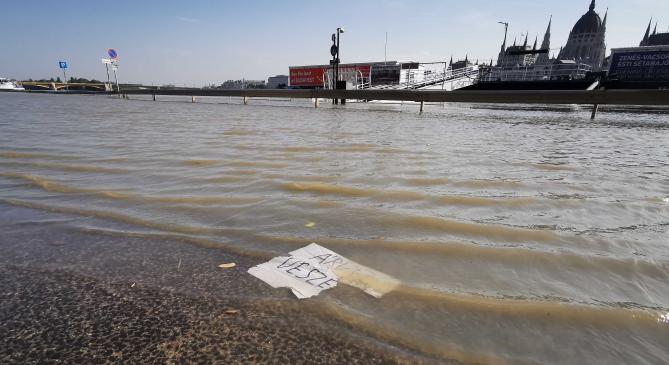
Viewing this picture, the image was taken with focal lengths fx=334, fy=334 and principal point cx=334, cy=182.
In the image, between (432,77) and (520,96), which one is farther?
(432,77)

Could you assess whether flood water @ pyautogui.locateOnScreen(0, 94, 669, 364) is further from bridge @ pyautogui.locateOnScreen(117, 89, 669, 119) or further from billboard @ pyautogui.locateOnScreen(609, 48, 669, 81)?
billboard @ pyautogui.locateOnScreen(609, 48, 669, 81)

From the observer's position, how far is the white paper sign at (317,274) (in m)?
1.73

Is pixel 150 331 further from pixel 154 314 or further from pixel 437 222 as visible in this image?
pixel 437 222

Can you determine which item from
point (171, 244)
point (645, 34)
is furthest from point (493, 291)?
point (645, 34)

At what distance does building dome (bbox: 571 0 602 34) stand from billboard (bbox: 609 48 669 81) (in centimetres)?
9349

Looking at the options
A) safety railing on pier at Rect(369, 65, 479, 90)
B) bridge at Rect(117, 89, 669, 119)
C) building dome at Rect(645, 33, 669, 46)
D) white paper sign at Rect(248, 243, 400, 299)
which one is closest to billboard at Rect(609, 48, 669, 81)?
safety railing on pier at Rect(369, 65, 479, 90)

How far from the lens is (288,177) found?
159 inches

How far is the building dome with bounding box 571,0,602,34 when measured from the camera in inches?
4818

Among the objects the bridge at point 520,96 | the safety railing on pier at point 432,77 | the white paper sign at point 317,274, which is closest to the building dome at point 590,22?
the safety railing on pier at point 432,77

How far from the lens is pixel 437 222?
266 centimetres

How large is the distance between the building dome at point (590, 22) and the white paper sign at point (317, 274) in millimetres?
163514

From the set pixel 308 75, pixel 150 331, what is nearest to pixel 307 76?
pixel 308 75

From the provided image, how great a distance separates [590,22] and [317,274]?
164507mm

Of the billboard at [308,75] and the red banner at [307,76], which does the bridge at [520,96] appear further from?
the red banner at [307,76]
